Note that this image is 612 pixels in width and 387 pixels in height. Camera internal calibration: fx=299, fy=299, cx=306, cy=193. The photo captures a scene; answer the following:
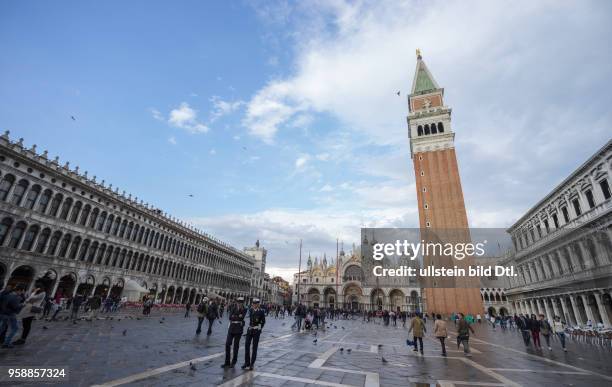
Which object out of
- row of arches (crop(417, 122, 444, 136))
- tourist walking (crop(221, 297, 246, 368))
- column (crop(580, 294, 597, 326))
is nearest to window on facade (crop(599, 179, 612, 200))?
column (crop(580, 294, 597, 326))

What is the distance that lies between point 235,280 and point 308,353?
5436cm

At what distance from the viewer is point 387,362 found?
8031 mm

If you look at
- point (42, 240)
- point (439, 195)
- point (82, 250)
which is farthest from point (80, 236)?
point (439, 195)

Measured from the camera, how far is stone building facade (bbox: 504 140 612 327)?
20.1 meters

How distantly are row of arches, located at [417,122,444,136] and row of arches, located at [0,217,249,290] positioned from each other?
44.6 metres

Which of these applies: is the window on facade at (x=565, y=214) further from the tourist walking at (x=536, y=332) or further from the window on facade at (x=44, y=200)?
the window on facade at (x=44, y=200)

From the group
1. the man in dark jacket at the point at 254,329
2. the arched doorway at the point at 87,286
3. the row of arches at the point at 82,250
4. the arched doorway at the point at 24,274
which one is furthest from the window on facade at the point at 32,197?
the man in dark jacket at the point at 254,329

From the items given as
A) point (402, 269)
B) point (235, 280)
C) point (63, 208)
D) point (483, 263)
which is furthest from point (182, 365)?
point (483, 263)

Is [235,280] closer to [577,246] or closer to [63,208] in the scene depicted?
[63,208]

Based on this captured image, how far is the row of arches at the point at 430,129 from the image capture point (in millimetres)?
51562

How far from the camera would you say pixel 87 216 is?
96.5 feet

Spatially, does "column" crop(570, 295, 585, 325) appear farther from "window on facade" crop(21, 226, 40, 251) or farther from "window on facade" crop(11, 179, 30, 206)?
"window on facade" crop(11, 179, 30, 206)

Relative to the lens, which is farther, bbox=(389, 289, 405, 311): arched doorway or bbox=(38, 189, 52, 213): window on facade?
bbox=(389, 289, 405, 311): arched doorway

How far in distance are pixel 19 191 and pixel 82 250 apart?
776 centimetres
